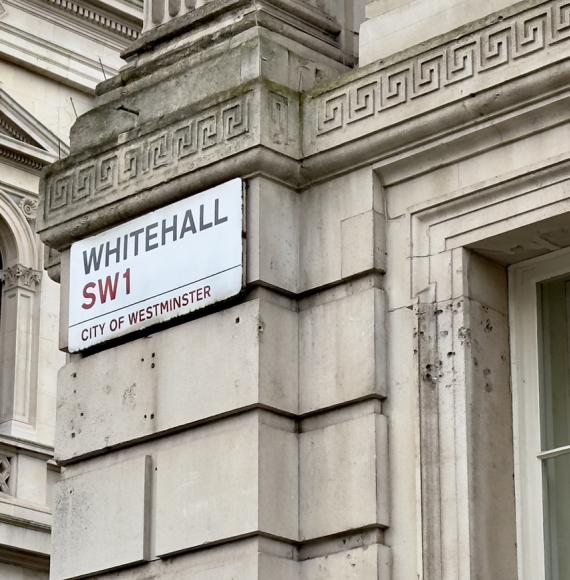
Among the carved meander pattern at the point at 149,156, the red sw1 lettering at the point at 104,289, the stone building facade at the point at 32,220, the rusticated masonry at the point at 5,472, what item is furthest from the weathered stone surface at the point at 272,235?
the rusticated masonry at the point at 5,472

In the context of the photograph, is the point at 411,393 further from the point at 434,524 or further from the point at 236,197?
the point at 236,197

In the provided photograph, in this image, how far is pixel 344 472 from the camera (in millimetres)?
11523

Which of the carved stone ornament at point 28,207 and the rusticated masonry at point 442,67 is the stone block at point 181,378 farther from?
the carved stone ornament at point 28,207

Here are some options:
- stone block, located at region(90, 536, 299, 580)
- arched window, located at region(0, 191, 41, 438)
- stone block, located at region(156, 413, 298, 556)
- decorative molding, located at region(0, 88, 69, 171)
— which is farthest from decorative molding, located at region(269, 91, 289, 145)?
decorative molding, located at region(0, 88, 69, 171)

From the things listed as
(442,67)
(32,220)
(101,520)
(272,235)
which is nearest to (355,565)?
(101,520)

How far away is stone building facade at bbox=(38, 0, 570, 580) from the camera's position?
1127 centimetres

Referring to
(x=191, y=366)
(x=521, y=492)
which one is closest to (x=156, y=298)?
(x=191, y=366)

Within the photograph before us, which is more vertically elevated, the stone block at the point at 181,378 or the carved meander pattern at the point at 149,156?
the carved meander pattern at the point at 149,156

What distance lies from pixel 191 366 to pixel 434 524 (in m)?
1.75

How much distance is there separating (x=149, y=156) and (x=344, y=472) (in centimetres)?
235

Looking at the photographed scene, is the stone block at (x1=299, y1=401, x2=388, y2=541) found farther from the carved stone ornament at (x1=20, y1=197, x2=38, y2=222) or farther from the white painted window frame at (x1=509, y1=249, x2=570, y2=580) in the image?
the carved stone ornament at (x1=20, y1=197, x2=38, y2=222)

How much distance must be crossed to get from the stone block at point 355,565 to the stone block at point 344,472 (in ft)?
0.41

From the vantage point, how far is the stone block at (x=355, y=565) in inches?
441

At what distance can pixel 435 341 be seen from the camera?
11.5 m
